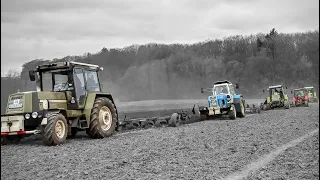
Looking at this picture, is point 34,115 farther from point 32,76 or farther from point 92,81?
point 92,81

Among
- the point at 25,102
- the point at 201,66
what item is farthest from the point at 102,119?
the point at 201,66

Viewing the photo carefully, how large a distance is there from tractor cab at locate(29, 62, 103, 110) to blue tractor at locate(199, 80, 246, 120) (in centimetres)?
945

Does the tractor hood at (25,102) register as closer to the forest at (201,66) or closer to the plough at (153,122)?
the plough at (153,122)

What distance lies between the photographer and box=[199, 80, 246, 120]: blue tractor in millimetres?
19734

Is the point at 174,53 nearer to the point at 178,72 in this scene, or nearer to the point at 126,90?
the point at 178,72

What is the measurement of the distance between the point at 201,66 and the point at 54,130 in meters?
46.5

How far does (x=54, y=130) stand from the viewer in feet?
32.0

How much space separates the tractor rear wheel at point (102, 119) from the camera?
1132 centimetres

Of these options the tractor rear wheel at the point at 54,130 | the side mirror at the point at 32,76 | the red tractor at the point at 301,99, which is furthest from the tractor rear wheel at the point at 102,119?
the red tractor at the point at 301,99

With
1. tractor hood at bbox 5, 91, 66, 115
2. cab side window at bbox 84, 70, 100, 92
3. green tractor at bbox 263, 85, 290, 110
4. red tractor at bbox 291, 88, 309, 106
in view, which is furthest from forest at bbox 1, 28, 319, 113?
tractor hood at bbox 5, 91, 66, 115

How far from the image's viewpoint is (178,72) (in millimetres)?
56469

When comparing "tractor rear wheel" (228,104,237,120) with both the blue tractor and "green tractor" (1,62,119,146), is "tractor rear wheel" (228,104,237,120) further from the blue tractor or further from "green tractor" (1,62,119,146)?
"green tractor" (1,62,119,146)

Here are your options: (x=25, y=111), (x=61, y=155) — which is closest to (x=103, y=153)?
(x=61, y=155)

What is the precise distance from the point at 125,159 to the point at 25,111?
406 cm
